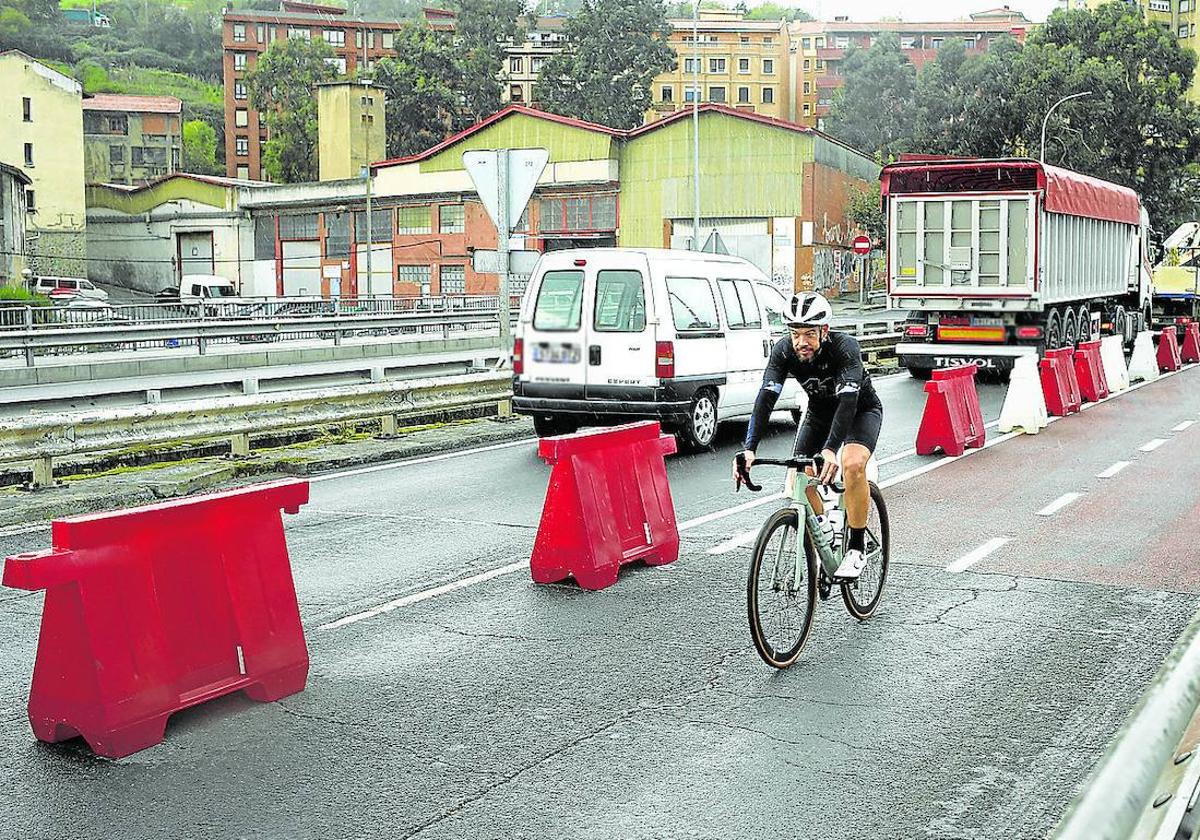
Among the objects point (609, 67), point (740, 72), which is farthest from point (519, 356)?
point (740, 72)

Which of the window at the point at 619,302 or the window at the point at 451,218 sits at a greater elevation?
the window at the point at 451,218

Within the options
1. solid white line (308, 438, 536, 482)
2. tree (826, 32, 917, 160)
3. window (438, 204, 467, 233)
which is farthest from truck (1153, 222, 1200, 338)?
tree (826, 32, 917, 160)

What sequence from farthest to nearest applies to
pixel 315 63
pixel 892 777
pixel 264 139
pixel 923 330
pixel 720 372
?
pixel 264 139, pixel 315 63, pixel 923 330, pixel 720 372, pixel 892 777

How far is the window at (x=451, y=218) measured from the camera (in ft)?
210

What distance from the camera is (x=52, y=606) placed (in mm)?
5664

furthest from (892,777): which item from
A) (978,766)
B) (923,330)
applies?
(923,330)

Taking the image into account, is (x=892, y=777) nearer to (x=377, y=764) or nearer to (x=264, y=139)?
(x=377, y=764)

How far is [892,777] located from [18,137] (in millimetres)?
80304

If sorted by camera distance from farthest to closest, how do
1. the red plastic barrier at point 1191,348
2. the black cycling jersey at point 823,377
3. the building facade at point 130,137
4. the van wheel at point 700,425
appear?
the building facade at point 130,137 → the red plastic barrier at point 1191,348 → the van wheel at point 700,425 → the black cycling jersey at point 823,377

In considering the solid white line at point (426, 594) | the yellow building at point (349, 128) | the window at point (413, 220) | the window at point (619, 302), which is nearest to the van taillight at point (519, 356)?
the window at point (619, 302)

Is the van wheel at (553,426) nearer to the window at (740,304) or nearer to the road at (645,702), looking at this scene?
the window at (740,304)

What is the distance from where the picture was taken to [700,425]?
1542 cm

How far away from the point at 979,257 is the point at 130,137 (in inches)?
4012

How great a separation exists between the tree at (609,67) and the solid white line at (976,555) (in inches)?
3149
